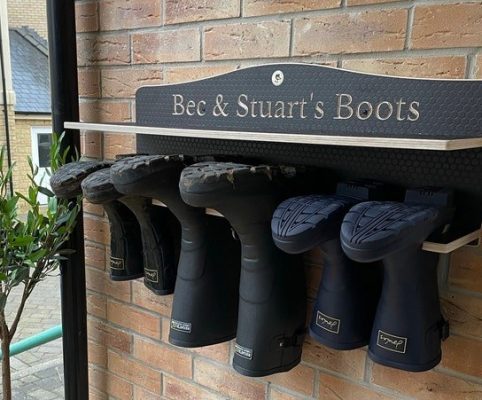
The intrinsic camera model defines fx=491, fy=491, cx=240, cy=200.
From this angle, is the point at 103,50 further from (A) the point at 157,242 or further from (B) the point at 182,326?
(B) the point at 182,326

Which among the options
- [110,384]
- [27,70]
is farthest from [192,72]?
[27,70]

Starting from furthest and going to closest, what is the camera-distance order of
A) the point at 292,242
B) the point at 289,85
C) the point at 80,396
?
the point at 80,396 < the point at 289,85 < the point at 292,242

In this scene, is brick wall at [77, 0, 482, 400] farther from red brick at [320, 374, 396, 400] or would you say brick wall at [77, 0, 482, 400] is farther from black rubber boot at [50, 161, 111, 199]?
black rubber boot at [50, 161, 111, 199]

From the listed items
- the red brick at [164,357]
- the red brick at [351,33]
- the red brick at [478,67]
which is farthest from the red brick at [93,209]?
the red brick at [478,67]

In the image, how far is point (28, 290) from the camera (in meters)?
1.16

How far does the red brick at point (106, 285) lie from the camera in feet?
4.15

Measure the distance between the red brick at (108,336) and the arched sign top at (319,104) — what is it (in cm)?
58

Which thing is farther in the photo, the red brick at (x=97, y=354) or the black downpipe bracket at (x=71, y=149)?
the red brick at (x=97, y=354)

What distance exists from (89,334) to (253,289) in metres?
0.74

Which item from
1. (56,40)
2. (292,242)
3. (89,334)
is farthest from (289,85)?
(89,334)

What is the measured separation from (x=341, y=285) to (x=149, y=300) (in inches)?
23.6

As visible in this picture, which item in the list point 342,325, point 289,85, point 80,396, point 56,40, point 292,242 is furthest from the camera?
point 80,396

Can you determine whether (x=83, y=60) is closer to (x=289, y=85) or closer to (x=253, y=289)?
(x=289, y=85)

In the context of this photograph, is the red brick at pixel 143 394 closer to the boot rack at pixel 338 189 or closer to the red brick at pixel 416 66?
the boot rack at pixel 338 189
